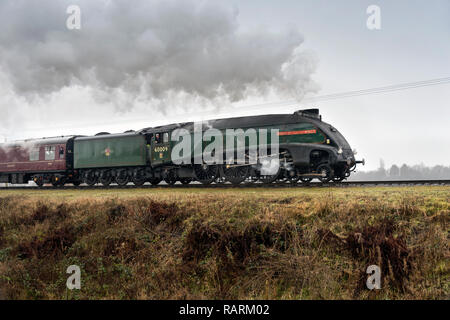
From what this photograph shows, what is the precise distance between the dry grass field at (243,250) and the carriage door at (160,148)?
10.3m

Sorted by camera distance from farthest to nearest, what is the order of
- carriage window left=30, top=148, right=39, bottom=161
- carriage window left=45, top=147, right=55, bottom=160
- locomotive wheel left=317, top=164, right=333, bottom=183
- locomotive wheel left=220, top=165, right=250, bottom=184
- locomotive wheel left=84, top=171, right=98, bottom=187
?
1. carriage window left=30, top=148, right=39, bottom=161
2. carriage window left=45, top=147, right=55, bottom=160
3. locomotive wheel left=84, top=171, right=98, bottom=187
4. locomotive wheel left=220, top=165, right=250, bottom=184
5. locomotive wheel left=317, top=164, right=333, bottom=183

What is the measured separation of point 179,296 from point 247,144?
457 inches

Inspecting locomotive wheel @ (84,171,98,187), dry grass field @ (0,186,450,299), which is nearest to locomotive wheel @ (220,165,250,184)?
dry grass field @ (0,186,450,299)

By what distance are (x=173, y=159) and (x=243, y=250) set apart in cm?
1351

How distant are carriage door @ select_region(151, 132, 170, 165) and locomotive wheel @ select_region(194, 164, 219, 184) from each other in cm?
239

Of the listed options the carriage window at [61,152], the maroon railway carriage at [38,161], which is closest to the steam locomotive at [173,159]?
the maroon railway carriage at [38,161]

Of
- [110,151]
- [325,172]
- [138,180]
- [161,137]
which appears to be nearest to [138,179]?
[138,180]

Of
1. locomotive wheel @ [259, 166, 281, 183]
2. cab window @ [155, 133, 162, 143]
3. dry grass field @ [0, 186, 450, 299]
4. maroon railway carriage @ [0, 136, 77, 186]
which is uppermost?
cab window @ [155, 133, 162, 143]

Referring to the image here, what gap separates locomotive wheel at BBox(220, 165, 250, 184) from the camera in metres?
17.8

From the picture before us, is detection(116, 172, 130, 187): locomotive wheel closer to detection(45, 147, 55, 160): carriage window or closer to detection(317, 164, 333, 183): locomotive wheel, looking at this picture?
detection(45, 147, 55, 160): carriage window

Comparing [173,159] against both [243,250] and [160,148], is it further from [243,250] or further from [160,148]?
[243,250]

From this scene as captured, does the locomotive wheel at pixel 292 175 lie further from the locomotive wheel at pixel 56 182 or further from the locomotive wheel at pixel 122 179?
the locomotive wheel at pixel 56 182
